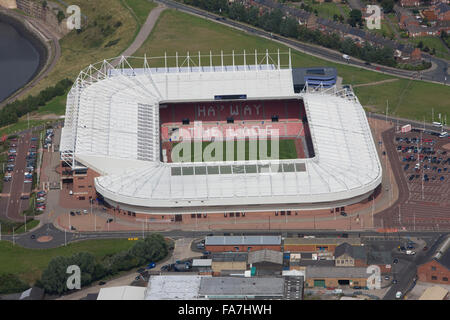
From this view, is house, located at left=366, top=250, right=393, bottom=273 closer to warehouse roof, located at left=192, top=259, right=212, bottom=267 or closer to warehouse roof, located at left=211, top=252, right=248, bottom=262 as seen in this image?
warehouse roof, located at left=211, top=252, right=248, bottom=262

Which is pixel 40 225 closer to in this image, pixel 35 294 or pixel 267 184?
pixel 35 294

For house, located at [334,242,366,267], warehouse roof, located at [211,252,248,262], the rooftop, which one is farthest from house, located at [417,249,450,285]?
warehouse roof, located at [211,252,248,262]

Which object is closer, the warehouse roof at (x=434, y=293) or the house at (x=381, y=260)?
the warehouse roof at (x=434, y=293)

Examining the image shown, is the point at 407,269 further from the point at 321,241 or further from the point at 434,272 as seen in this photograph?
the point at 321,241

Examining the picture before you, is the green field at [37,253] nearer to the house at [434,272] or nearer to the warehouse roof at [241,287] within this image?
the warehouse roof at [241,287]

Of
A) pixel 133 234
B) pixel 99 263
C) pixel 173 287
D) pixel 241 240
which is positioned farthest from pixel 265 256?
pixel 133 234

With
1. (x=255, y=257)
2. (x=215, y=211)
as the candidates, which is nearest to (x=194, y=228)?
(x=215, y=211)

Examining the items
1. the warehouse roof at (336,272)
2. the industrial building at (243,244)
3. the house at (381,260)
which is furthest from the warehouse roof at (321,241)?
the warehouse roof at (336,272)
